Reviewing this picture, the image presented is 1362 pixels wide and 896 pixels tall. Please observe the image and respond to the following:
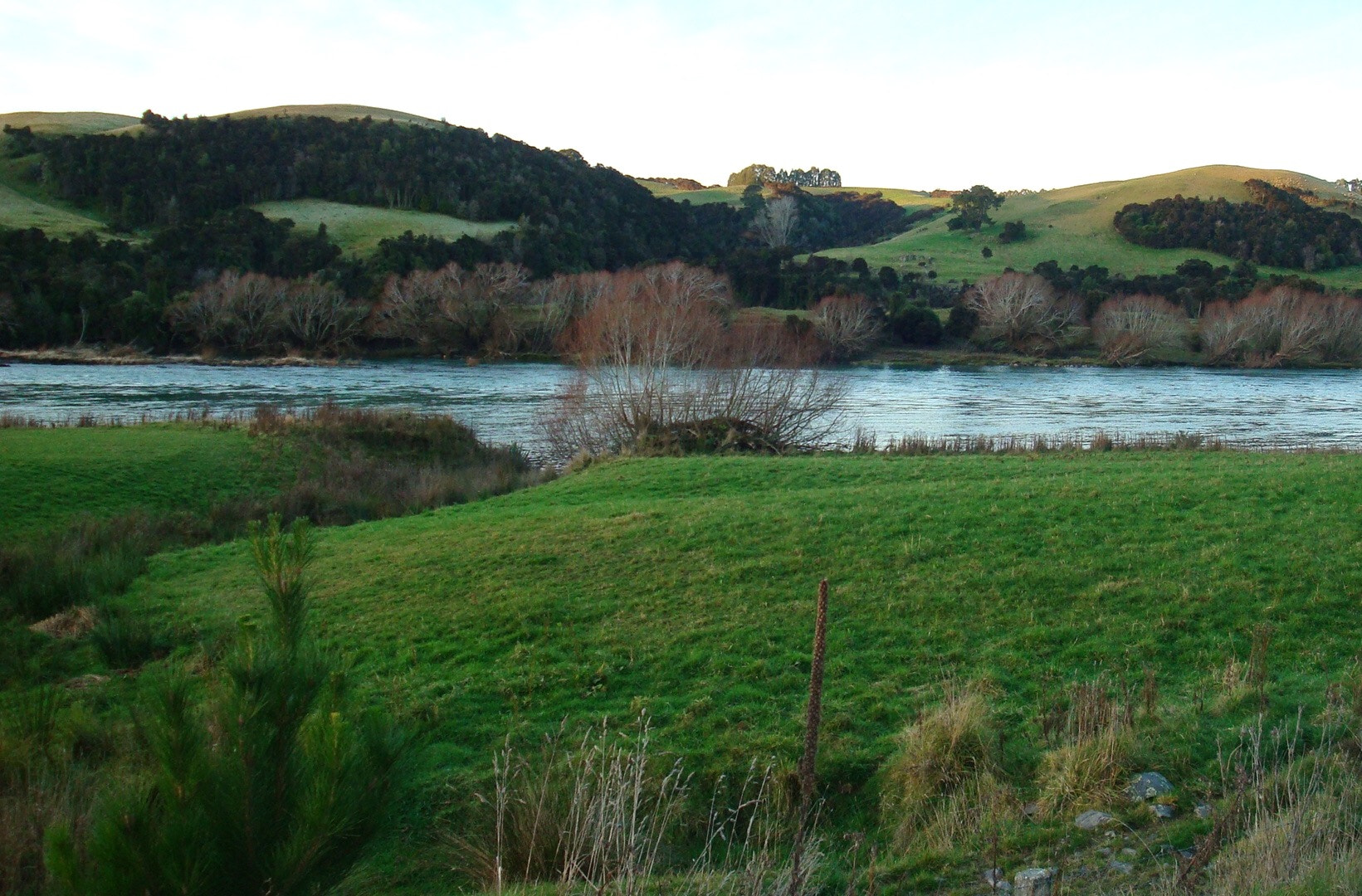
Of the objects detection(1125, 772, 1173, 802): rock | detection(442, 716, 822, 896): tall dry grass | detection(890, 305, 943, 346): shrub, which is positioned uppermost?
detection(890, 305, 943, 346): shrub

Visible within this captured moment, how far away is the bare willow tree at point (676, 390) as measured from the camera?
29672 mm

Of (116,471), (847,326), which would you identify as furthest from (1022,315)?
(116,471)

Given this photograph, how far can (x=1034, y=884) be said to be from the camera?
5.04 meters

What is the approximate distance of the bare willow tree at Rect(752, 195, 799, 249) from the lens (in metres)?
158

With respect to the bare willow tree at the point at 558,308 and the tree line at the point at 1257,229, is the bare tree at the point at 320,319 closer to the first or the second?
the bare willow tree at the point at 558,308

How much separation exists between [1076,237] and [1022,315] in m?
53.4

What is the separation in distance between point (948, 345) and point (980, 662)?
81.7m

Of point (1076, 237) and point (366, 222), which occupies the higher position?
point (1076, 237)

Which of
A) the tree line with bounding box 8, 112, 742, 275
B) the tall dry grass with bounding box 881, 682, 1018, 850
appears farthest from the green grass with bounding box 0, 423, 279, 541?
the tree line with bounding box 8, 112, 742, 275

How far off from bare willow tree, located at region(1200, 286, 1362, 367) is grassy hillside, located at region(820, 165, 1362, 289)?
2642 centimetres

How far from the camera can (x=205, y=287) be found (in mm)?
79062

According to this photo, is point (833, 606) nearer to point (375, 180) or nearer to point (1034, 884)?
point (1034, 884)

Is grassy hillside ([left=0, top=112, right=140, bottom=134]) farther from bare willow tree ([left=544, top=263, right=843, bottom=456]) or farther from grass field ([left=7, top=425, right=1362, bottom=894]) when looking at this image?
grass field ([left=7, top=425, right=1362, bottom=894])

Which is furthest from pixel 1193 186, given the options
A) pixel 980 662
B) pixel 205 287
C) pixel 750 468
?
pixel 980 662
